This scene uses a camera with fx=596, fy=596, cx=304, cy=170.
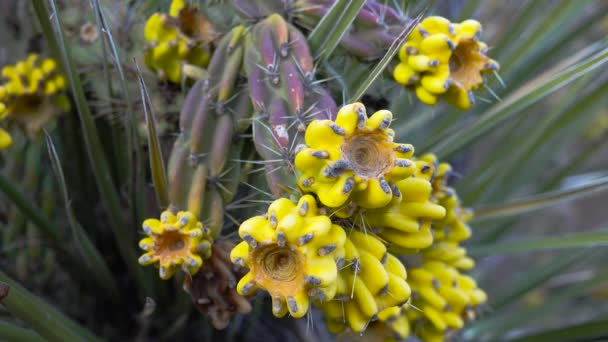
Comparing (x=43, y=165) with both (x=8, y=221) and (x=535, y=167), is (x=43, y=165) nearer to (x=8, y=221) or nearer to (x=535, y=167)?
(x=8, y=221)

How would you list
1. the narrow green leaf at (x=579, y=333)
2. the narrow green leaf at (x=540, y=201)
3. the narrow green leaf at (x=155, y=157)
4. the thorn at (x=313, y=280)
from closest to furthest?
the thorn at (x=313, y=280) < the narrow green leaf at (x=155, y=157) < the narrow green leaf at (x=540, y=201) < the narrow green leaf at (x=579, y=333)

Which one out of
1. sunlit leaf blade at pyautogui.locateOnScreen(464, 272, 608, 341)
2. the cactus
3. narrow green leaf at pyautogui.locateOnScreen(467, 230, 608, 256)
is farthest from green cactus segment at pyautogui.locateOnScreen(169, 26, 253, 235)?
sunlit leaf blade at pyautogui.locateOnScreen(464, 272, 608, 341)

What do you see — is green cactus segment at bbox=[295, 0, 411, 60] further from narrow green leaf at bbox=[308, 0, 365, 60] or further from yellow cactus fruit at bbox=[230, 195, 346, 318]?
yellow cactus fruit at bbox=[230, 195, 346, 318]

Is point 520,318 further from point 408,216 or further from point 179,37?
point 179,37

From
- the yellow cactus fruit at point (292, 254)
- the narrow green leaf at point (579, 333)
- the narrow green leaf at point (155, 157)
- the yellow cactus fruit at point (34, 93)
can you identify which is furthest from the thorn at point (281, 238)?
the narrow green leaf at point (579, 333)

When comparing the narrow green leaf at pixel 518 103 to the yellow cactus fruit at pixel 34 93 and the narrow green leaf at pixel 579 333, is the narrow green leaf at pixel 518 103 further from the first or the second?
the yellow cactus fruit at pixel 34 93

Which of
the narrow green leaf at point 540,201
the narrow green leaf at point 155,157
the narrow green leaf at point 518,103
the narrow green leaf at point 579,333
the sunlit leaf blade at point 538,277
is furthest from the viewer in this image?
the sunlit leaf blade at point 538,277
